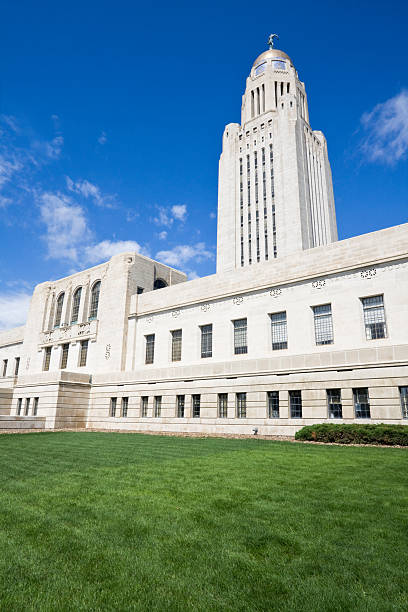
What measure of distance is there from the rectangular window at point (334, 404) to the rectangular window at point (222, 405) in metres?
7.52

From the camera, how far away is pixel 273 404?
2575cm

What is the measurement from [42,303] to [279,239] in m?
36.4

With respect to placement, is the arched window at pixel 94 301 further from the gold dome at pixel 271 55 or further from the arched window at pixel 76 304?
the gold dome at pixel 271 55

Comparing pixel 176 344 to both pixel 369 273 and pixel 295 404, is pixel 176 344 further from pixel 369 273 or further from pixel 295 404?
pixel 369 273

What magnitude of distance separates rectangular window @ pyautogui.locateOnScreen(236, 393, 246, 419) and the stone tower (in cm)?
3639

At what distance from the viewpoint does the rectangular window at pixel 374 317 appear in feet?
80.8

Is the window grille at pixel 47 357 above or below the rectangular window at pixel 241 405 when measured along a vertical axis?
above

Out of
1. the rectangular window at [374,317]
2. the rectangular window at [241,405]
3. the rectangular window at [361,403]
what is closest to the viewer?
the rectangular window at [361,403]

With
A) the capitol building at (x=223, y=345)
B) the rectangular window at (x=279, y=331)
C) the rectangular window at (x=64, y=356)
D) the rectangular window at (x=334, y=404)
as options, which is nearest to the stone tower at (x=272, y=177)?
the capitol building at (x=223, y=345)

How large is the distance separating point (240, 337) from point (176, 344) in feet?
23.2

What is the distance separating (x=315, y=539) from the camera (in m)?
5.68

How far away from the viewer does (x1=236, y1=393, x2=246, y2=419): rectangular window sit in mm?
26984

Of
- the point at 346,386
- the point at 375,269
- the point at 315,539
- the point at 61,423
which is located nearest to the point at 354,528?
the point at 315,539

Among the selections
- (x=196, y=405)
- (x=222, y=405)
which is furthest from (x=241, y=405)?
(x=196, y=405)
